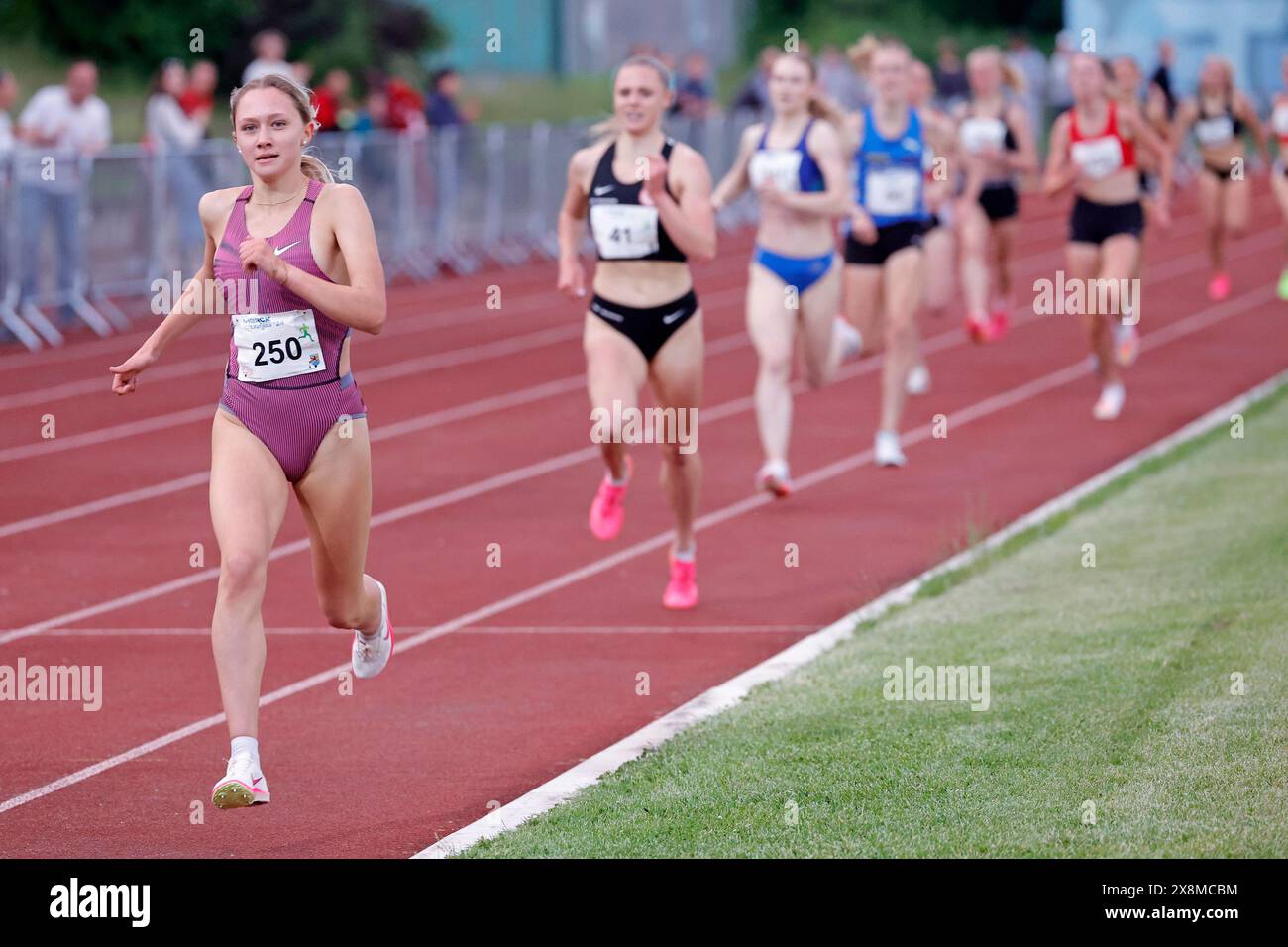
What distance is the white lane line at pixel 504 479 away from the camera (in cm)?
985

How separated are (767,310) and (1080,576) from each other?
2902 mm

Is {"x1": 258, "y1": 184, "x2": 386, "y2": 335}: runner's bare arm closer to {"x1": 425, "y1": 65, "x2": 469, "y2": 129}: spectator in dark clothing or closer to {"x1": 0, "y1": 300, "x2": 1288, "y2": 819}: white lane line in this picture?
{"x1": 0, "y1": 300, "x2": 1288, "y2": 819}: white lane line

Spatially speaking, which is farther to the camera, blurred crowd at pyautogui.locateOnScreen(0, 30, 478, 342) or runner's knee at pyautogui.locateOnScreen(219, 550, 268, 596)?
blurred crowd at pyautogui.locateOnScreen(0, 30, 478, 342)

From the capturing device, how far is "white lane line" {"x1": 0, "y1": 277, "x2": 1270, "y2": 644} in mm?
9852

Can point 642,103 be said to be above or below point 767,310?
above

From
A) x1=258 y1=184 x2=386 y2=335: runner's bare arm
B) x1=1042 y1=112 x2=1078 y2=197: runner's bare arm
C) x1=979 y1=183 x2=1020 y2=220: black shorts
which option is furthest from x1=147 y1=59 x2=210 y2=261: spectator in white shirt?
x1=258 y1=184 x2=386 y2=335: runner's bare arm

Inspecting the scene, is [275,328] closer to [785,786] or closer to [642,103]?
[785,786]

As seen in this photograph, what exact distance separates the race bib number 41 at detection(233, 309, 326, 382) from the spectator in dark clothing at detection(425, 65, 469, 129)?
63.2 ft

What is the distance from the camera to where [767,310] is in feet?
38.9

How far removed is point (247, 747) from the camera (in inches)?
234
